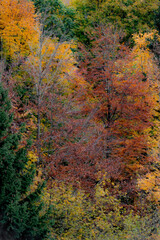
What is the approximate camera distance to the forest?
14.2m

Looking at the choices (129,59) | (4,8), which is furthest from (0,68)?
(129,59)

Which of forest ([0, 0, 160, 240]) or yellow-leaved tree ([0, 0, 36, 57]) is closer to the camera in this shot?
forest ([0, 0, 160, 240])

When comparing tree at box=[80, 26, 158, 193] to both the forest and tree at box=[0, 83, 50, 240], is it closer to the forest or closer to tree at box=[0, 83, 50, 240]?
the forest

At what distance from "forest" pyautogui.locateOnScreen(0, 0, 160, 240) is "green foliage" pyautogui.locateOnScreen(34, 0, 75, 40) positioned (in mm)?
270

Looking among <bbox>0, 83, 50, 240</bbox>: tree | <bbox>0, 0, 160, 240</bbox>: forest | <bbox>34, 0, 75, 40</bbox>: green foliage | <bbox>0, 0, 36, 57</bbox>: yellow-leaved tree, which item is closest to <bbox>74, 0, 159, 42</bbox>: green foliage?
<bbox>34, 0, 75, 40</bbox>: green foliage

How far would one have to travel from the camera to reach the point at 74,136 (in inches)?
731

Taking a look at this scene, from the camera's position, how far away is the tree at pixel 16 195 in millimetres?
13289

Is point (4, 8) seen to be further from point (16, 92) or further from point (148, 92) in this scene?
point (148, 92)

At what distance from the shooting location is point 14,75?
21.9 metres

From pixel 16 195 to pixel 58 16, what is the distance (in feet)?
80.6

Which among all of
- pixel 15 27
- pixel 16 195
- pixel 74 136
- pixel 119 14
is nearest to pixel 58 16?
pixel 119 14

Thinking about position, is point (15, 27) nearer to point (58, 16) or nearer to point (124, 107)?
point (58, 16)

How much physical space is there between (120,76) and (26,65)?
7.04 meters

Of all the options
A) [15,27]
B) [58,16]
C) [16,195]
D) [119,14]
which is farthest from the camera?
[119,14]
